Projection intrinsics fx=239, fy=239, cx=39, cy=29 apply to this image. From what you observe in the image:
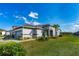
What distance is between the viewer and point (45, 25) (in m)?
2.40

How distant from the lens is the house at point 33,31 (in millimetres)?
2412

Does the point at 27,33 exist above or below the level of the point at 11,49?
above

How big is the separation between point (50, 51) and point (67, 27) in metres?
0.29

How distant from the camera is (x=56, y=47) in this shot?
238cm

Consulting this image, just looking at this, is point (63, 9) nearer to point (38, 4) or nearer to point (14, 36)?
point (38, 4)

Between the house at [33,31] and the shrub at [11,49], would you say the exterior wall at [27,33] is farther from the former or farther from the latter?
the shrub at [11,49]

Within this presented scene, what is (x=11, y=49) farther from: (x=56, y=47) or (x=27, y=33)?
(x=56, y=47)

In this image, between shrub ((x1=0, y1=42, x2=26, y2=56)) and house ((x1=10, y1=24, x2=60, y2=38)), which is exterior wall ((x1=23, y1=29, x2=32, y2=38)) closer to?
house ((x1=10, y1=24, x2=60, y2=38))

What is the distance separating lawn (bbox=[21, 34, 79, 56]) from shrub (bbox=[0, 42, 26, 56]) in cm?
5

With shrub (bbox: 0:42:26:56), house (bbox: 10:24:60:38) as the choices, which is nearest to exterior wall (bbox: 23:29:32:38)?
house (bbox: 10:24:60:38)

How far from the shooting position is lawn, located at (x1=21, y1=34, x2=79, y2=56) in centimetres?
237

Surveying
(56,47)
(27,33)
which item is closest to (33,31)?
(27,33)

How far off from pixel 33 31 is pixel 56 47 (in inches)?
11.2

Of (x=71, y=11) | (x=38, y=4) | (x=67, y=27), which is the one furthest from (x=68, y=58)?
(x=38, y=4)
